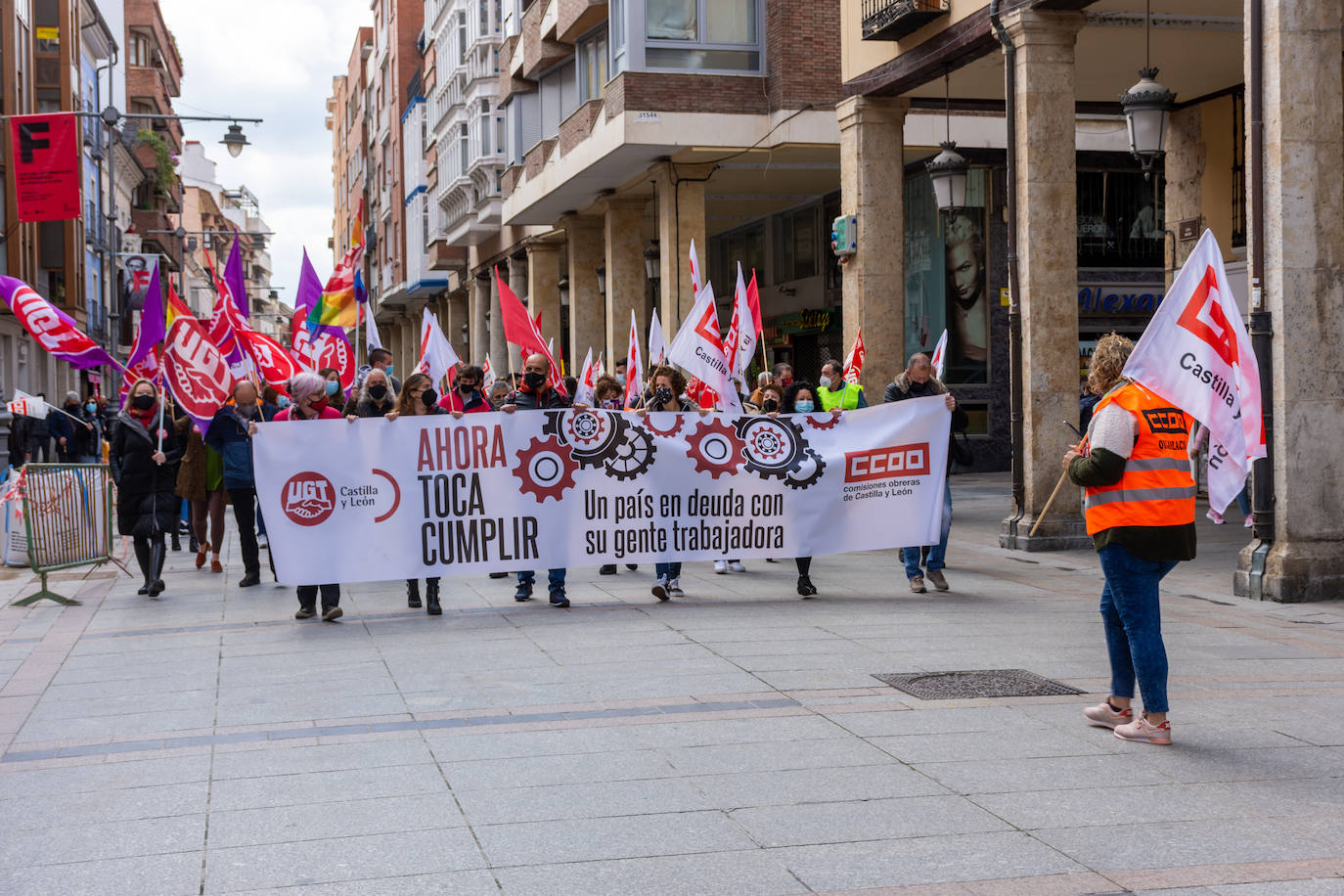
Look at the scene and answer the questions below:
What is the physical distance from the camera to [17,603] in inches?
490

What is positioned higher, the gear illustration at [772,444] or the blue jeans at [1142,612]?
the gear illustration at [772,444]

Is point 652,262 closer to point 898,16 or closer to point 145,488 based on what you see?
point 898,16

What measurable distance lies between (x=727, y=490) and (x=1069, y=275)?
17.1 feet

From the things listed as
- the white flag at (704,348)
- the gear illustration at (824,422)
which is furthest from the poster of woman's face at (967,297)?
the gear illustration at (824,422)

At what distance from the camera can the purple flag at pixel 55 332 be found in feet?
51.5

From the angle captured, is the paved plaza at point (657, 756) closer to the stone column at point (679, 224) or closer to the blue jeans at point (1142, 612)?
the blue jeans at point (1142, 612)

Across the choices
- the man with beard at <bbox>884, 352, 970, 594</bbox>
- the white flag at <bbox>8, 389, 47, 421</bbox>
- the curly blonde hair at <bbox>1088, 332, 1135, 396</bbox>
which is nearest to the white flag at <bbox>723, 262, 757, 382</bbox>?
the man with beard at <bbox>884, 352, 970, 594</bbox>

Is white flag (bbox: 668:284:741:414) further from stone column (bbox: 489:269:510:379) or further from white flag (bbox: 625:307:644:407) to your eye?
stone column (bbox: 489:269:510:379)

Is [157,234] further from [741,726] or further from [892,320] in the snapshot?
[741,726]

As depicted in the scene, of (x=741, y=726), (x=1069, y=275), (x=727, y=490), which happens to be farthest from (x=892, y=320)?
(x=741, y=726)

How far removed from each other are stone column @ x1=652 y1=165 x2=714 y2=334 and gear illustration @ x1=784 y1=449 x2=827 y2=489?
14534 mm

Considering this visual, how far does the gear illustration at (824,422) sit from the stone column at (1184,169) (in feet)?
34.9

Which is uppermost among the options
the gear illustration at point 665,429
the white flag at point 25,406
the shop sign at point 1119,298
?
the shop sign at point 1119,298

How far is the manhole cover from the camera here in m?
7.77
